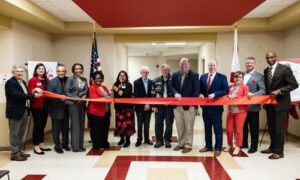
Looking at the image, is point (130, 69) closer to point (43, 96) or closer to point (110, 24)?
point (43, 96)

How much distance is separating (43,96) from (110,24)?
2.76 m

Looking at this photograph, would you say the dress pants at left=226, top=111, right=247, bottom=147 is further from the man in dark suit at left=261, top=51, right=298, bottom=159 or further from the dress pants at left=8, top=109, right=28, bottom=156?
the dress pants at left=8, top=109, right=28, bottom=156

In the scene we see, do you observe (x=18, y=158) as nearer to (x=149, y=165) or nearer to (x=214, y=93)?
(x=149, y=165)

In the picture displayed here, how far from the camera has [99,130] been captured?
527 centimetres

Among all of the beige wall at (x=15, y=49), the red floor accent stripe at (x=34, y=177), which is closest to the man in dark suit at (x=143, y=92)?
the red floor accent stripe at (x=34, y=177)

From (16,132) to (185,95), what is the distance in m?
2.76

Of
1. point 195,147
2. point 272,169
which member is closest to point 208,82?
point 195,147

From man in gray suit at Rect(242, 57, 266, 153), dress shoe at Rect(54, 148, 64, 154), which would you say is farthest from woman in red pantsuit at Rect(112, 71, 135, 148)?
man in gray suit at Rect(242, 57, 266, 153)

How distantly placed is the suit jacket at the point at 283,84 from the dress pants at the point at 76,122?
10.7 ft

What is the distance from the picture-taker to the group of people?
4.71 metres

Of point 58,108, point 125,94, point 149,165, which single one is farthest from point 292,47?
point 58,108

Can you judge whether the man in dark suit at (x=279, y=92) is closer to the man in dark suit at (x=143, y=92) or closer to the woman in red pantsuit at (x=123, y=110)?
Result: the man in dark suit at (x=143, y=92)

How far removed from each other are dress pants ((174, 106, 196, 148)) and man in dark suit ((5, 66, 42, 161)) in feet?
7.62

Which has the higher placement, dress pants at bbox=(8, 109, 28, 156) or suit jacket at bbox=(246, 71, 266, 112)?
suit jacket at bbox=(246, 71, 266, 112)
